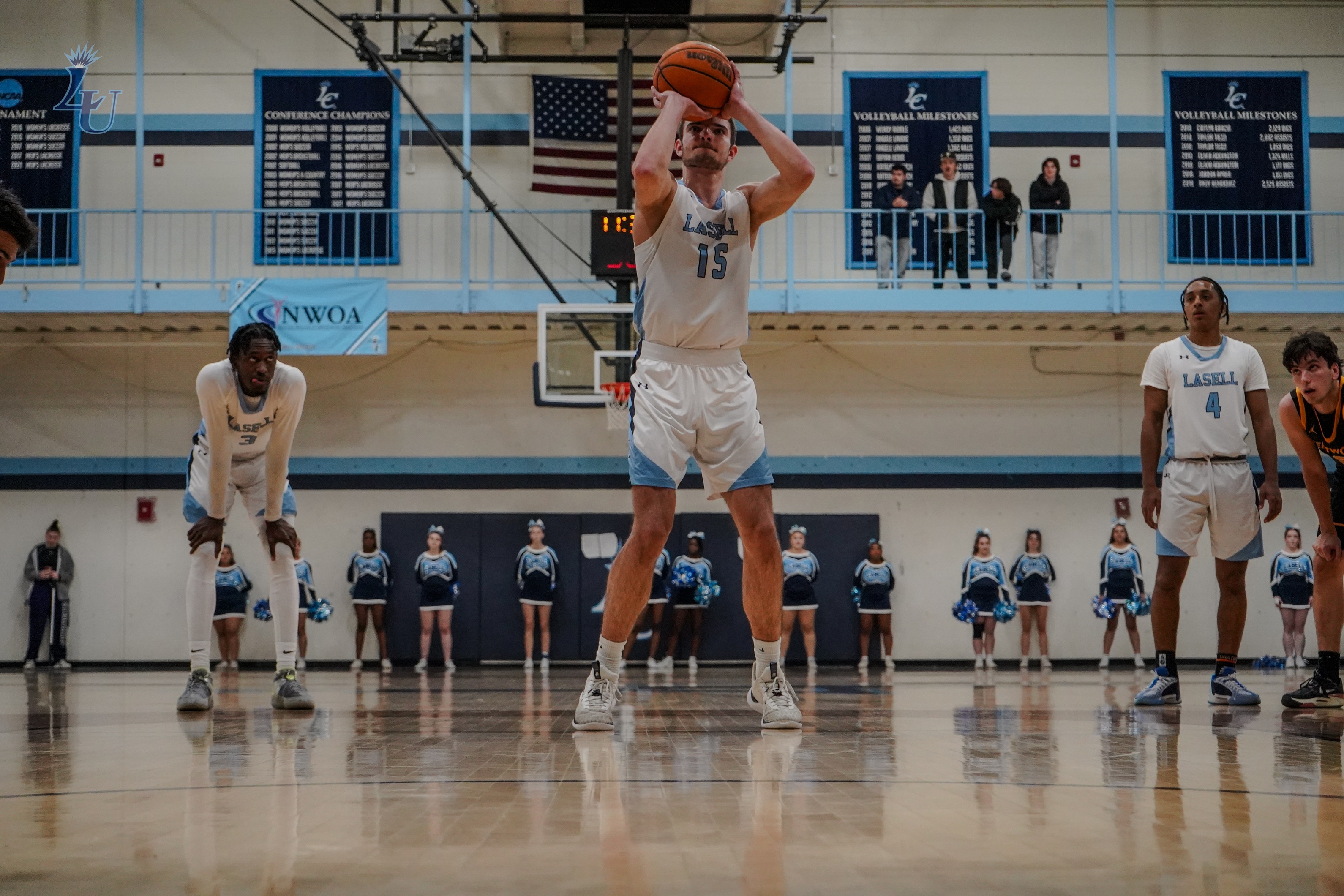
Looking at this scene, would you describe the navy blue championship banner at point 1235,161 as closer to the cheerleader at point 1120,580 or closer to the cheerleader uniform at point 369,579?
the cheerleader at point 1120,580

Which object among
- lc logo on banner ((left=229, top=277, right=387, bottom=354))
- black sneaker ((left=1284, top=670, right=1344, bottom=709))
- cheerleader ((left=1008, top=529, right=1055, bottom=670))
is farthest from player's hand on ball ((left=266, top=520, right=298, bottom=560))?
cheerleader ((left=1008, top=529, right=1055, bottom=670))

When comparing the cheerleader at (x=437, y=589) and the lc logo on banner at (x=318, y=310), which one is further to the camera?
the cheerleader at (x=437, y=589)

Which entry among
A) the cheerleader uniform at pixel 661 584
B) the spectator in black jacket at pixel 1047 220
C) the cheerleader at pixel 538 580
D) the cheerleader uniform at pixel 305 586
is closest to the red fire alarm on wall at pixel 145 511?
the cheerleader uniform at pixel 305 586

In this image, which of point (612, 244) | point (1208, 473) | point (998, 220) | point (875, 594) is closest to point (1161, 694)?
point (1208, 473)

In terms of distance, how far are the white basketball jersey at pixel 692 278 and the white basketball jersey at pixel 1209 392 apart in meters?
2.57

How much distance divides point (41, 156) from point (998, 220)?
12258mm

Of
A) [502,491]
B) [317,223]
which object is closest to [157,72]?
[317,223]

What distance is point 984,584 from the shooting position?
587 inches

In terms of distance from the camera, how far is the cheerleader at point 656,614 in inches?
564

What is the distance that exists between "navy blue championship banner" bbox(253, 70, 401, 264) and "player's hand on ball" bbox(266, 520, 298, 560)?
10.5 meters

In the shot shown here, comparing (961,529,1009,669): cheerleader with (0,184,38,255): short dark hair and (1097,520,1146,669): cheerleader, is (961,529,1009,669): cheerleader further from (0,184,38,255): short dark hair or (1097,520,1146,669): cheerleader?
(0,184,38,255): short dark hair

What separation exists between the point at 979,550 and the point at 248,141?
36.6ft

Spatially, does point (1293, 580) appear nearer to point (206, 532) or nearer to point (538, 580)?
point (538, 580)

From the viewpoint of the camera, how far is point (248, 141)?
623 inches
